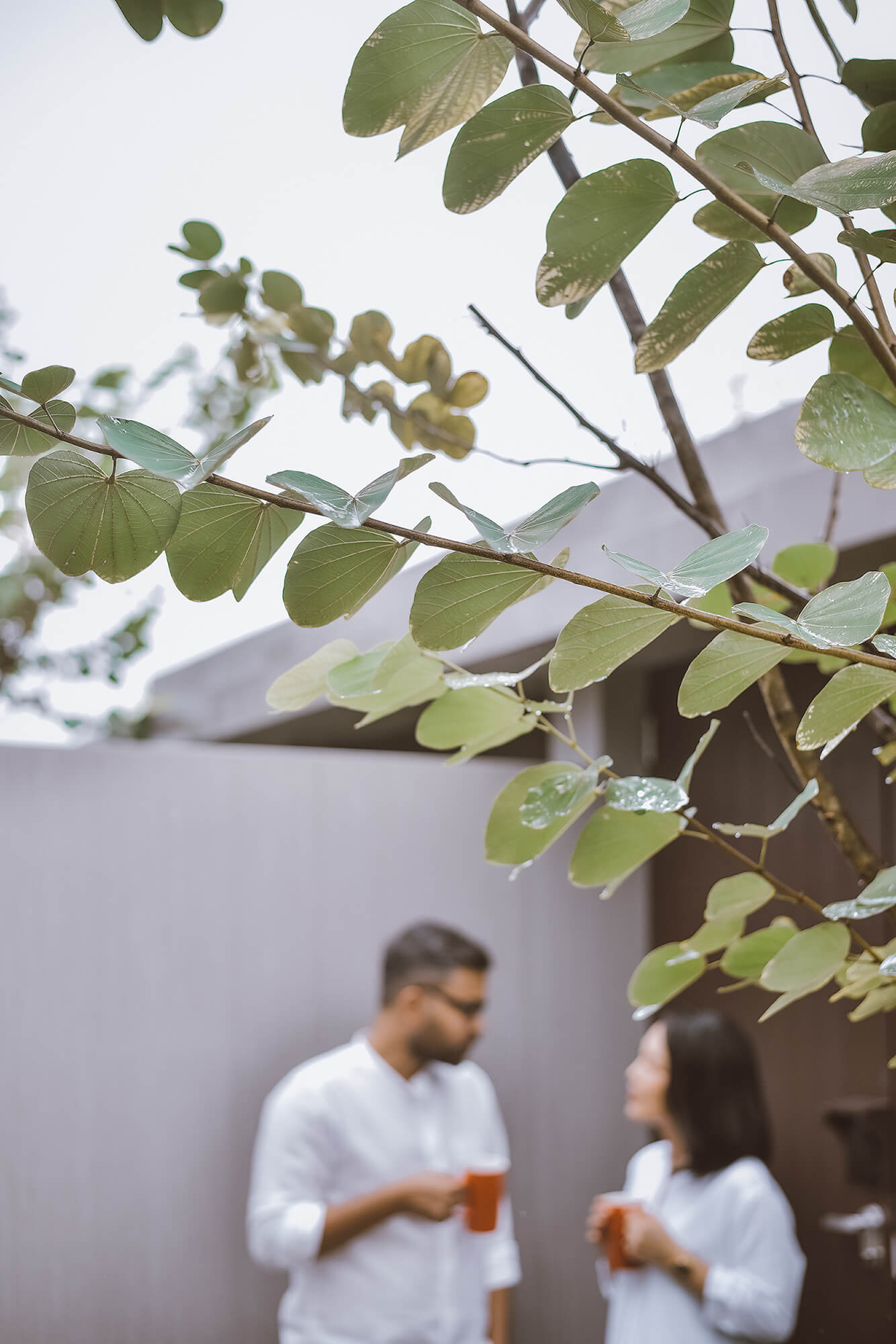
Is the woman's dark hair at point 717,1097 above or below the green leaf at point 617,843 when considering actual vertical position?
below

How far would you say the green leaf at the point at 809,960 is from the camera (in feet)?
1.40

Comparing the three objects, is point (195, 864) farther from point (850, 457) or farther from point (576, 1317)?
point (850, 457)

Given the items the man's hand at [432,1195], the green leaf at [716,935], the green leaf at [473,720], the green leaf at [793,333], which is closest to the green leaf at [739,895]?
the green leaf at [716,935]

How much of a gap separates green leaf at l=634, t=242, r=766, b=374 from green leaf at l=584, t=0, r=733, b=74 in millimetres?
67

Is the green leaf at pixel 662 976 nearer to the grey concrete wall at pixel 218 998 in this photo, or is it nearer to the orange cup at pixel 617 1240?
the orange cup at pixel 617 1240

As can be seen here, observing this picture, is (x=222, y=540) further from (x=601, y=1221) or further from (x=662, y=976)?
(x=601, y=1221)

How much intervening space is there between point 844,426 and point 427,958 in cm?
242

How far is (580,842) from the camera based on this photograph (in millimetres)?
460

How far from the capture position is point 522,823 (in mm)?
410

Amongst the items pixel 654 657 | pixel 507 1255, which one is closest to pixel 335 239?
pixel 654 657

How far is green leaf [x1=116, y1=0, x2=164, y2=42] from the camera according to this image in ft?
1.24

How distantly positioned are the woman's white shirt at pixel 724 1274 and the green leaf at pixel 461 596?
7.34 feet

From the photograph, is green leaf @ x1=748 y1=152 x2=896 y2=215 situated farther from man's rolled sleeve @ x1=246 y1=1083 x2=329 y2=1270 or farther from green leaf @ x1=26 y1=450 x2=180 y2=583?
man's rolled sleeve @ x1=246 y1=1083 x2=329 y2=1270

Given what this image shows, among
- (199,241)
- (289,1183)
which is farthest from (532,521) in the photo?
(289,1183)
